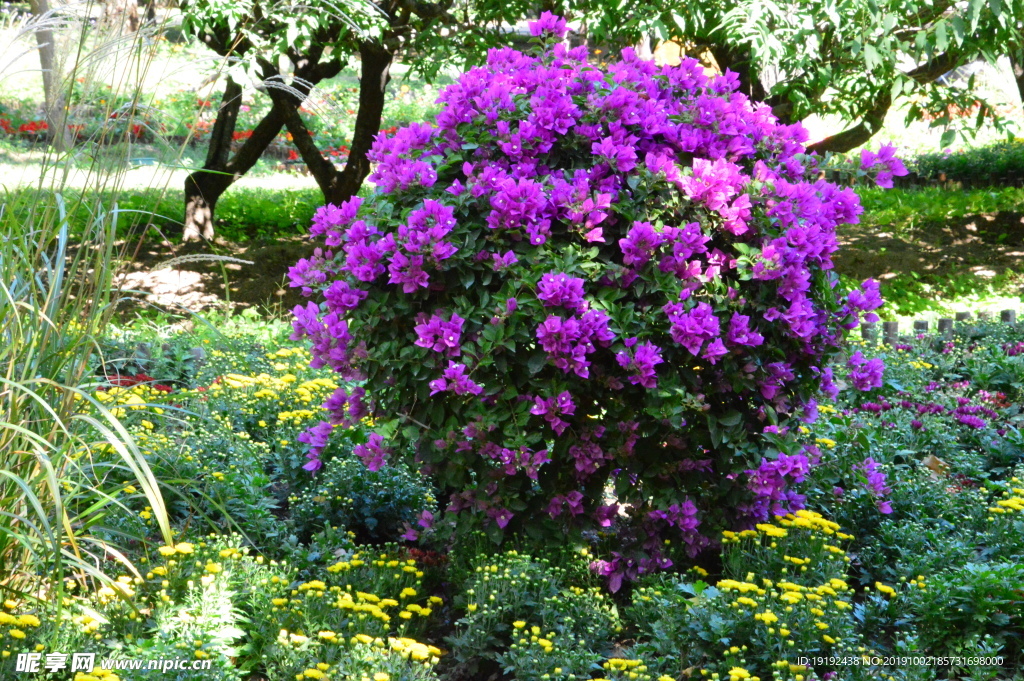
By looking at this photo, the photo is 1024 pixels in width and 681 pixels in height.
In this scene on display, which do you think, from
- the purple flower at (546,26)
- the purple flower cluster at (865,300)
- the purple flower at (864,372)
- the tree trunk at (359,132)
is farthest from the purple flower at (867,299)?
the tree trunk at (359,132)

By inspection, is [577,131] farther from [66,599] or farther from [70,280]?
[66,599]

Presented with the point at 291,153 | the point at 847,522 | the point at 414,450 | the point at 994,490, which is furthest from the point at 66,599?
the point at 291,153

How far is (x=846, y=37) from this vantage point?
657cm

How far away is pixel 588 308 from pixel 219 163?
890cm

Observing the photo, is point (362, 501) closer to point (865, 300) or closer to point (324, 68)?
point (865, 300)

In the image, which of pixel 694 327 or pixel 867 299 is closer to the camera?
pixel 694 327

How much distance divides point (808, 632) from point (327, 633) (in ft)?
4.27

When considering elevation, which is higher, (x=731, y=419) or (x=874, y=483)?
(x=731, y=419)

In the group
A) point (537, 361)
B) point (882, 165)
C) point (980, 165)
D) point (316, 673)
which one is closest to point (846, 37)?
point (882, 165)

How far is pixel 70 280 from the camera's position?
268cm

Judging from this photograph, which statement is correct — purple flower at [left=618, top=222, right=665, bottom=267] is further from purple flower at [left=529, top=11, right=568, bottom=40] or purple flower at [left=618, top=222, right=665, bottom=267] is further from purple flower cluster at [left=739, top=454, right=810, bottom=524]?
purple flower at [left=529, top=11, right=568, bottom=40]

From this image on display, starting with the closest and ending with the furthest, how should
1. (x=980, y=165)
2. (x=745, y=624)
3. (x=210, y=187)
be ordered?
1. (x=745, y=624)
2. (x=210, y=187)
3. (x=980, y=165)

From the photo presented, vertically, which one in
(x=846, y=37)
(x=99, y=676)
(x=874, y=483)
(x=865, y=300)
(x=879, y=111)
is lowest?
(x=99, y=676)

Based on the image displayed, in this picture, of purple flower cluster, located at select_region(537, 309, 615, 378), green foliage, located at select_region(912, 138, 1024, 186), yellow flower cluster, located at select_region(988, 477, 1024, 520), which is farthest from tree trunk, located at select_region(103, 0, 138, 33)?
green foliage, located at select_region(912, 138, 1024, 186)
